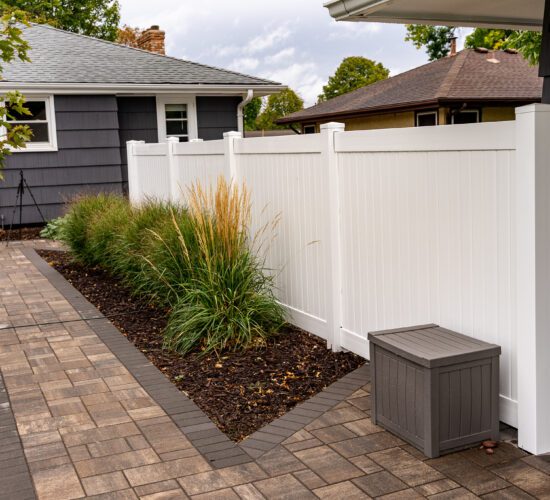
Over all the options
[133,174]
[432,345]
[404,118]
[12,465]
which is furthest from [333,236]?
[404,118]

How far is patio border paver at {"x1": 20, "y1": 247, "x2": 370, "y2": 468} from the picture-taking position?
4004mm

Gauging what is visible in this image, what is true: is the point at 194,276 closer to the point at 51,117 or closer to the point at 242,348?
the point at 242,348

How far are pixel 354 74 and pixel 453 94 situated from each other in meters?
20.3

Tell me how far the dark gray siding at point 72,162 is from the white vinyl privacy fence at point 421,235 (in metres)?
8.34

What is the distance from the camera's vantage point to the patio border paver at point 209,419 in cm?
400

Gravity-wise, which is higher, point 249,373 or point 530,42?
point 530,42

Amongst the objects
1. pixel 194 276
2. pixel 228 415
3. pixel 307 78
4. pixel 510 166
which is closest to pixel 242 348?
pixel 194 276

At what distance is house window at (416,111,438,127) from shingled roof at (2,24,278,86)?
14.7ft

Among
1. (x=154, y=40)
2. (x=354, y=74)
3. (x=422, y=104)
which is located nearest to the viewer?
(x=422, y=104)

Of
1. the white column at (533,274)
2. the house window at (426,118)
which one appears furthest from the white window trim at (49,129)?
the white column at (533,274)

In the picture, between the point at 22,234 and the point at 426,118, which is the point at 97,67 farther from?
the point at 426,118

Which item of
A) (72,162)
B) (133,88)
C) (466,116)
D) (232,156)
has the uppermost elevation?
(133,88)

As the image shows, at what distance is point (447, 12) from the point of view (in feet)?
15.2

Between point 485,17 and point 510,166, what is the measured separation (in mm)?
1658
